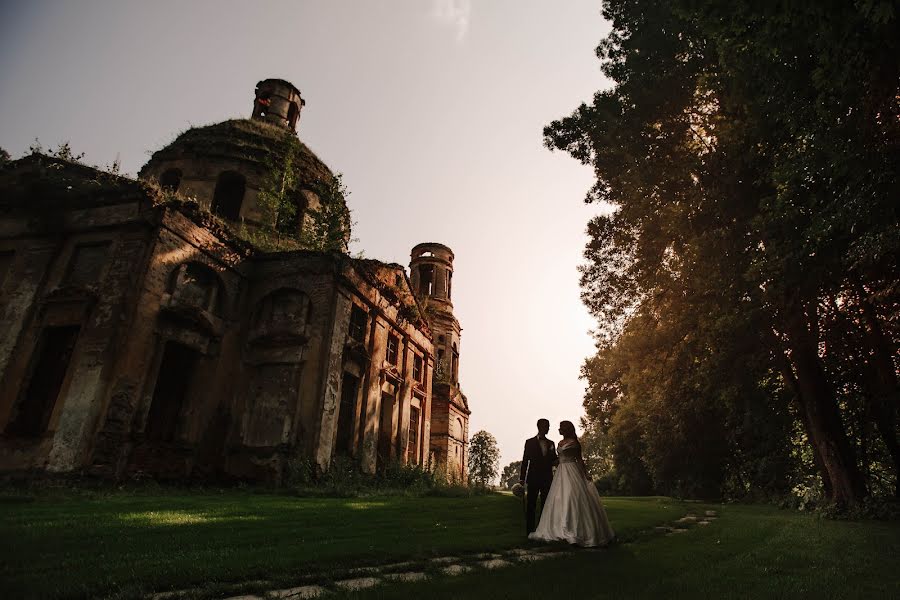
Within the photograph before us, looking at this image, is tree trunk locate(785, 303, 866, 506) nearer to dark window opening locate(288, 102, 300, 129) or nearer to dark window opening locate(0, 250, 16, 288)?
dark window opening locate(0, 250, 16, 288)

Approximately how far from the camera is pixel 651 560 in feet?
20.2

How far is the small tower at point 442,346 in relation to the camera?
34219 mm

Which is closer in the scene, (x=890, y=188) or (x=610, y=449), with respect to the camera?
(x=890, y=188)

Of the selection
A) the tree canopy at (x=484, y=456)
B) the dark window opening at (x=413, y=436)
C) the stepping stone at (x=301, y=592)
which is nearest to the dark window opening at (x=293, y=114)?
the dark window opening at (x=413, y=436)

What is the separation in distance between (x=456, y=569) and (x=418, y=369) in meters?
22.5

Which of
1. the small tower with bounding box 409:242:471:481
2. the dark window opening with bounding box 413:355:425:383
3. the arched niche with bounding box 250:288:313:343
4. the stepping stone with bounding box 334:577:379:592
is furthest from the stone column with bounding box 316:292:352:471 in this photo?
the small tower with bounding box 409:242:471:481

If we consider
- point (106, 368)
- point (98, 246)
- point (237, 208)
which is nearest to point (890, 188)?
point (106, 368)

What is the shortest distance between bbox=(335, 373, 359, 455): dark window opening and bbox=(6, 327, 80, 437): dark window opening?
343 inches

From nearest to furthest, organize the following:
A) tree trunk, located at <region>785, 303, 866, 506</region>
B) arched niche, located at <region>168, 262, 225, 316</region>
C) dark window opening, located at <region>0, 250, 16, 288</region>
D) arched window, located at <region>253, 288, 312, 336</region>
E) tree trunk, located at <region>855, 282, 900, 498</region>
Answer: tree trunk, located at <region>785, 303, 866, 506</region>
tree trunk, located at <region>855, 282, 900, 498</region>
arched niche, located at <region>168, 262, 225, 316</region>
dark window opening, located at <region>0, 250, 16, 288</region>
arched window, located at <region>253, 288, 312, 336</region>

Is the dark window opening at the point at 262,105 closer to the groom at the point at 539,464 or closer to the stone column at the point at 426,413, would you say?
the stone column at the point at 426,413

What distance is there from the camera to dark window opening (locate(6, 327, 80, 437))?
571 inches

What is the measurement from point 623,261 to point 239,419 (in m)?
14.1

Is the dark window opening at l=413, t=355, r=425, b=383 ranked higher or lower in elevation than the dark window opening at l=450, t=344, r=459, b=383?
lower

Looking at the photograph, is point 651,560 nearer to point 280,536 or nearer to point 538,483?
point 538,483
